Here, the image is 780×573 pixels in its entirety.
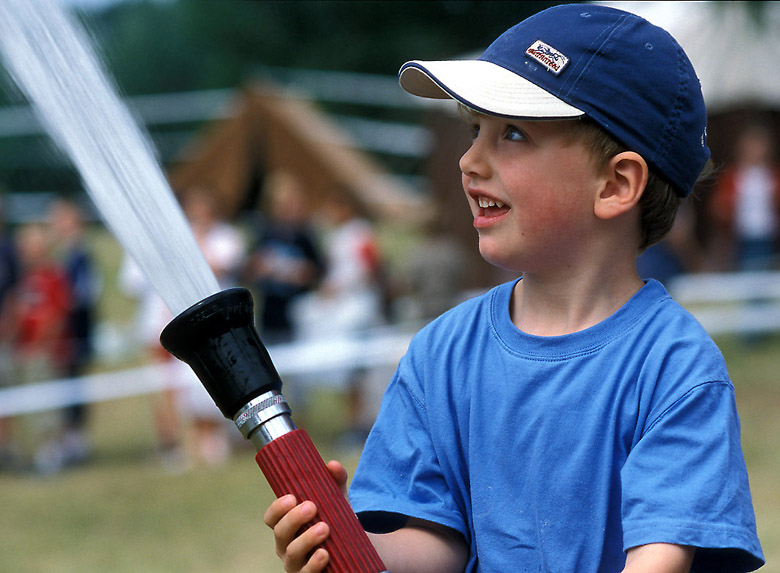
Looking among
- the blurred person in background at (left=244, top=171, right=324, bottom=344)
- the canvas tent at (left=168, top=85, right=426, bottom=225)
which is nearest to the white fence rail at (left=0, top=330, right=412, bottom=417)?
the blurred person in background at (left=244, top=171, right=324, bottom=344)

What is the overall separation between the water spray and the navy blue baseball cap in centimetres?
41

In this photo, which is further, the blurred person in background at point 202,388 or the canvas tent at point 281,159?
the canvas tent at point 281,159

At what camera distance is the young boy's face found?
129cm

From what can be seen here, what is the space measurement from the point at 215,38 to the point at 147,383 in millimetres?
22308

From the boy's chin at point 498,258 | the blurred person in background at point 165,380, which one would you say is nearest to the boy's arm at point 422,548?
the boy's chin at point 498,258

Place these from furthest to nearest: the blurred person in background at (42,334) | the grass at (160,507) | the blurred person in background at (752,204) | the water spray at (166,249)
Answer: the blurred person in background at (752,204)
the blurred person in background at (42,334)
the grass at (160,507)
the water spray at (166,249)

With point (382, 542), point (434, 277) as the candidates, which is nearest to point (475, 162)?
point (382, 542)

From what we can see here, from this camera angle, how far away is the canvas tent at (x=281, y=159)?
12398 mm

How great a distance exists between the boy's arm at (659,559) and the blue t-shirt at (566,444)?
12 mm

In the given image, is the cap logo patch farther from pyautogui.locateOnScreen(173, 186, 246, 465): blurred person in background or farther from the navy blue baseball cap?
pyautogui.locateOnScreen(173, 186, 246, 465): blurred person in background

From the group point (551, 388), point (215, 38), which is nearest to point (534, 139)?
point (551, 388)

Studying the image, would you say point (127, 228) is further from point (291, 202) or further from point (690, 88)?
point (291, 202)

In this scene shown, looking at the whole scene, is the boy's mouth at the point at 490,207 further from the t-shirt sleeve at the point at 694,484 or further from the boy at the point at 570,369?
the t-shirt sleeve at the point at 694,484

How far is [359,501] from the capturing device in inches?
55.5
